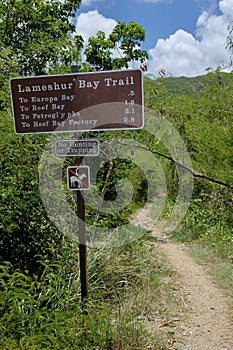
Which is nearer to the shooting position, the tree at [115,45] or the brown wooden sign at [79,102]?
the brown wooden sign at [79,102]

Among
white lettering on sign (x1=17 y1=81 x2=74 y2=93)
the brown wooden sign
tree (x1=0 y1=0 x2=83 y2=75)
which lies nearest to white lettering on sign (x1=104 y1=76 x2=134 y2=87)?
the brown wooden sign

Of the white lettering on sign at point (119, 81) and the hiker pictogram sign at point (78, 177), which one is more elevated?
the white lettering on sign at point (119, 81)

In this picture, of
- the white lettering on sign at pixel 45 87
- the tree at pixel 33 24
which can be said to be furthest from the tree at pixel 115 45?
A: the white lettering on sign at pixel 45 87

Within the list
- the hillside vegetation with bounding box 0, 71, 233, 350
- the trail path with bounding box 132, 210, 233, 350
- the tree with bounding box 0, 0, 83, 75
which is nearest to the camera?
the hillside vegetation with bounding box 0, 71, 233, 350

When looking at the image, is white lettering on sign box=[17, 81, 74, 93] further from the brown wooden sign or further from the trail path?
the trail path

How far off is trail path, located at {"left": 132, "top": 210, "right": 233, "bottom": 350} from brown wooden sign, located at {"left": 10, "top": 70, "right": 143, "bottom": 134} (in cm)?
207

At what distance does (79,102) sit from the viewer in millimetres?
3529

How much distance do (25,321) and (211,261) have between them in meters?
3.80

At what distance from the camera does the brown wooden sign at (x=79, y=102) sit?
3.44 metres

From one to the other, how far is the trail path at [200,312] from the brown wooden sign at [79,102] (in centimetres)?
207

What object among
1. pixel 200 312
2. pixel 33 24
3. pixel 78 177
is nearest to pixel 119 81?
pixel 78 177

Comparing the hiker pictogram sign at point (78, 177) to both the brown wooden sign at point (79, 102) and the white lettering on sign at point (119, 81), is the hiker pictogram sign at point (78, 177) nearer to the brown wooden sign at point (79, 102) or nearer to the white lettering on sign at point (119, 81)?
the brown wooden sign at point (79, 102)

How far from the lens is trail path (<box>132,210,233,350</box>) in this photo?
3879 mm

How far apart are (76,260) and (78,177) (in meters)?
1.68
